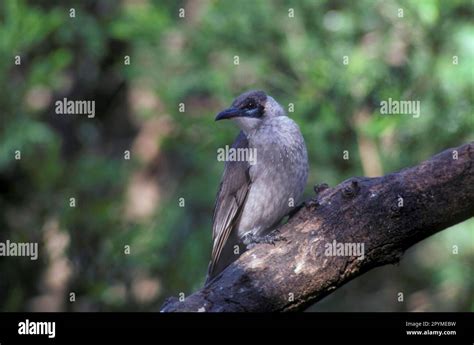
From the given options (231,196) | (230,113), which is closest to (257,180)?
(231,196)

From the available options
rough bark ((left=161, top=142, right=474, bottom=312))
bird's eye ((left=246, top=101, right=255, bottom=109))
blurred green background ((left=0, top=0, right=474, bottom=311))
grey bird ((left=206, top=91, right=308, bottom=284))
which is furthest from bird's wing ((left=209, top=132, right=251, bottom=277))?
blurred green background ((left=0, top=0, right=474, bottom=311))

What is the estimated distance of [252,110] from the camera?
21.9 ft

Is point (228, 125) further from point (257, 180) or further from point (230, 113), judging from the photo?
point (257, 180)

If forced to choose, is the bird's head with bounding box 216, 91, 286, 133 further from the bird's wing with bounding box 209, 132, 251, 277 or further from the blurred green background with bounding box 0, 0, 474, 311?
the blurred green background with bounding box 0, 0, 474, 311

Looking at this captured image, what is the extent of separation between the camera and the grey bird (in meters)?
6.35

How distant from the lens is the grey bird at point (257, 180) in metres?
6.35

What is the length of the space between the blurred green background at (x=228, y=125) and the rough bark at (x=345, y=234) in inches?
104

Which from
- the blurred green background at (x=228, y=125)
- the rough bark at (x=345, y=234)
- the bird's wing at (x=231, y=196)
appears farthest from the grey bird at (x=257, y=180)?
the blurred green background at (x=228, y=125)

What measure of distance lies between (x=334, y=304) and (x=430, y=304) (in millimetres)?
1255

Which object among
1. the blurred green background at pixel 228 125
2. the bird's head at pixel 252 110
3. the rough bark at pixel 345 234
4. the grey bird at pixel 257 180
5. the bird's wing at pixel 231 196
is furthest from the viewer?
the blurred green background at pixel 228 125

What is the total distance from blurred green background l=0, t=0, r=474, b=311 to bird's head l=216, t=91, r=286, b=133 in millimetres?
1439

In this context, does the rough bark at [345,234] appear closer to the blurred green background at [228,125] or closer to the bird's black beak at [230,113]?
the bird's black beak at [230,113]
